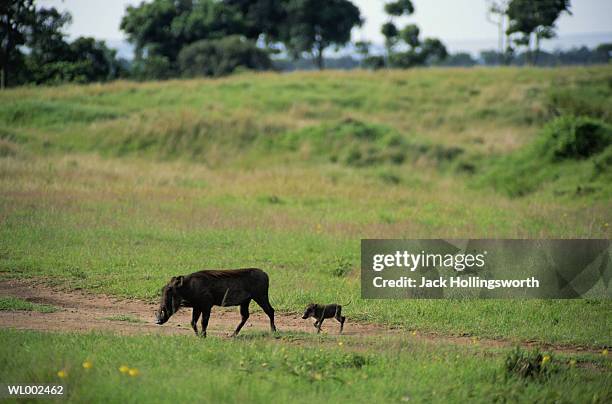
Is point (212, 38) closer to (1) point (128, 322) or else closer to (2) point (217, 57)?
(2) point (217, 57)

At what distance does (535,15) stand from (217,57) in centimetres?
2190

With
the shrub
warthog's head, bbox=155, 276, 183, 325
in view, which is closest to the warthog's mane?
warthog's head, bbox=155, 276, 183, 325

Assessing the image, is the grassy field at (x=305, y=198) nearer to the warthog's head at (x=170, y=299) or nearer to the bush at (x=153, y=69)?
the warthog's head at (x=170, y=299)

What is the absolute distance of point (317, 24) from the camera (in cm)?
6431

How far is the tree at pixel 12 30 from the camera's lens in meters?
36.6

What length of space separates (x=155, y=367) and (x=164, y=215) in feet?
34.6

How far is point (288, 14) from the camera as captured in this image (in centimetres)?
6397

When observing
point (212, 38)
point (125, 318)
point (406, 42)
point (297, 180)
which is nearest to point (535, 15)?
point (406, 42)

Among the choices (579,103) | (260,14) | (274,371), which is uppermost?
(260,14)

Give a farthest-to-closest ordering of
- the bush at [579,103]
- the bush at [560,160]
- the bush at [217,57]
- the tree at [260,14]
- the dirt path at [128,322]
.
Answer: the tree at [260,14], the bush at [217,57], the bush at [579,103], the bush at [560,160], the dirt path at [128,322]

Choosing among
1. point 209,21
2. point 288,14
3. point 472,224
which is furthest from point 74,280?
point 288,14

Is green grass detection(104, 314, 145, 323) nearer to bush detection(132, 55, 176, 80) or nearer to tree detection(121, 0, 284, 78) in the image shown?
bush detection(132, 55, 176, 80)


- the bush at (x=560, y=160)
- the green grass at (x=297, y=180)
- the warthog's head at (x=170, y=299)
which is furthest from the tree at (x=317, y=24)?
the warthog's head at (x=170, y=299)

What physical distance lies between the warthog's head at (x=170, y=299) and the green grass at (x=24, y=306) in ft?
7.94
